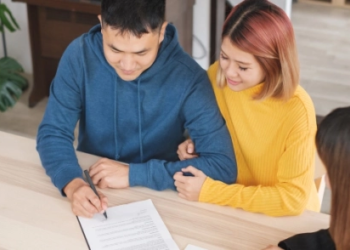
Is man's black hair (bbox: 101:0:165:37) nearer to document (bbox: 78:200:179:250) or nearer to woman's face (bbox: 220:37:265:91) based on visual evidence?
woman's face (bbox: 220:37:265:91)

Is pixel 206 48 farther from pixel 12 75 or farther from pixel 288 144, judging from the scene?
pixel 288 144

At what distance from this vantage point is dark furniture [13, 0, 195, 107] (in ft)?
9.51

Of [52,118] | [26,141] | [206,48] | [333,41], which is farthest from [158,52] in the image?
[333,41]

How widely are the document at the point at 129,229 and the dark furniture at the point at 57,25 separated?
5.73 feet

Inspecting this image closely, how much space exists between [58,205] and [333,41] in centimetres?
309

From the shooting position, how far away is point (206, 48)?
3.38 metres

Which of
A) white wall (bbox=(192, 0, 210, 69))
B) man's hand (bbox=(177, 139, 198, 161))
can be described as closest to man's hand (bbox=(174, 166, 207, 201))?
man's hand (bbox=(177, 139, 198, 161))

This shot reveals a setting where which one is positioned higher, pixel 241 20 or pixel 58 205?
pixel 241 20

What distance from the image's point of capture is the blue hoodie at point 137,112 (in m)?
1.41

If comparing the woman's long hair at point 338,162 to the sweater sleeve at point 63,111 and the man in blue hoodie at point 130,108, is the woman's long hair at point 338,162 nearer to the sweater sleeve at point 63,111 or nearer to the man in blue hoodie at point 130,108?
the man in blue hoodie at point 130,108

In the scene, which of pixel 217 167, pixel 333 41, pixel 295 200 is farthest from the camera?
pixel 333 41

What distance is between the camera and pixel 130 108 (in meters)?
1.51

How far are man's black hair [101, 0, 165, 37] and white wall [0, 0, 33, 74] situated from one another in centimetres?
232

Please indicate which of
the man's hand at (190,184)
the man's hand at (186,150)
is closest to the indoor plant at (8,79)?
the man's hand at (186,150)
